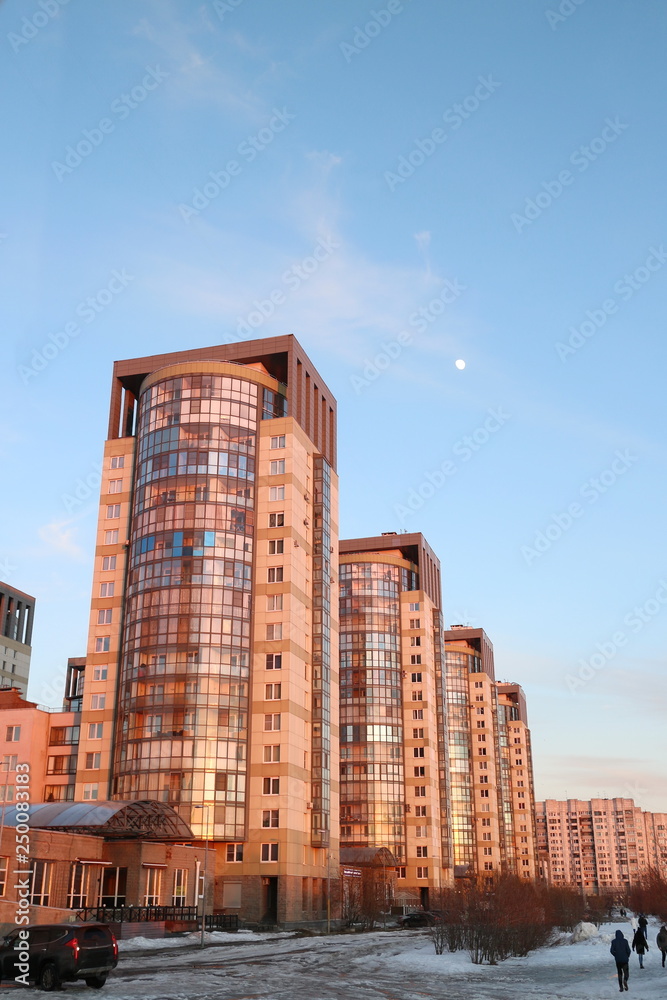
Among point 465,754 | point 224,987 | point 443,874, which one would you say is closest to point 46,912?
point 224,987

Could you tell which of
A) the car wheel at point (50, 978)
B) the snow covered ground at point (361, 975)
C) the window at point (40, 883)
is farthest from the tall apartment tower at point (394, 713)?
the car wheel at point (50, 978)

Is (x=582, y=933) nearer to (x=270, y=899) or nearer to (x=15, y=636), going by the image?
(x=270, y=899)

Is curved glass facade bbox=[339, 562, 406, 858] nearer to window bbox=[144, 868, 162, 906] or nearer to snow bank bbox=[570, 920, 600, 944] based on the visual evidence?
snow bank bbox=[570, 920, 600, 944]

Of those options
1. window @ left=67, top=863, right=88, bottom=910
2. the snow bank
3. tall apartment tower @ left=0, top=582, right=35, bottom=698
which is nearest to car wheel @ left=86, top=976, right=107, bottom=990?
window @ left=67, top=863, right=88, bottom=910

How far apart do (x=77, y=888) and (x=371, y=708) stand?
8342cm

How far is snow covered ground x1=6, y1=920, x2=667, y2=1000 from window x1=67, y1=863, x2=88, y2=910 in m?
10.1

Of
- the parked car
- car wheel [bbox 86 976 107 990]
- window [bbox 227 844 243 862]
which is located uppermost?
window [bbox 227 844 243 862]

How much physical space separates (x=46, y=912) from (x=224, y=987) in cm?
2300

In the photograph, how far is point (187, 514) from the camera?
98.5m

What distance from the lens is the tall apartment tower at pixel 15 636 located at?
569 ft

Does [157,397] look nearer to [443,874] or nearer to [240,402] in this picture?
[240,402]

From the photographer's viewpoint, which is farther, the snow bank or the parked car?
the parked car

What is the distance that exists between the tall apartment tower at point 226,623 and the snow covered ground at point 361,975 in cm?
2699

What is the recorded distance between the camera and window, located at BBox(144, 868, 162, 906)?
7312 cm
